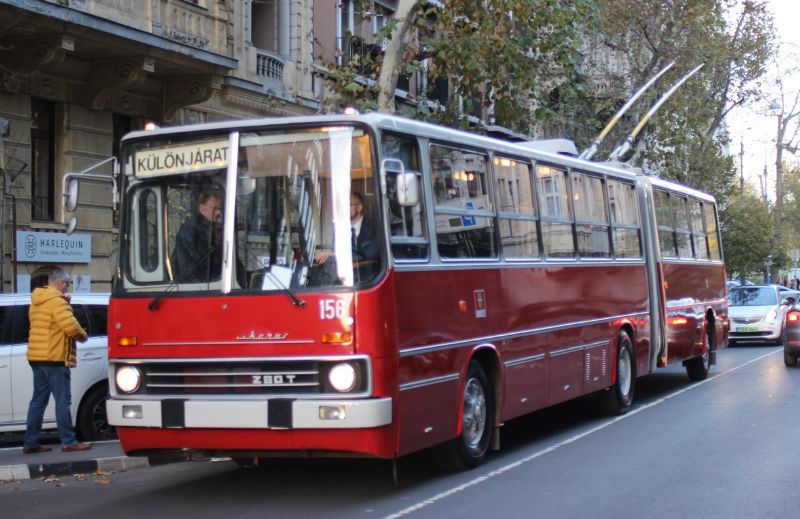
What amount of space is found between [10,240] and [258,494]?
8.74m

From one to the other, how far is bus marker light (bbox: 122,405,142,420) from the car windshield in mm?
22737

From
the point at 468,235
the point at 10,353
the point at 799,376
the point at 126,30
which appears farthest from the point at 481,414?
the point at 799,376

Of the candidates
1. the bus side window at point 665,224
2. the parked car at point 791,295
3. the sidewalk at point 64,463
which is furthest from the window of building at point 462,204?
the parked car at point 791,295

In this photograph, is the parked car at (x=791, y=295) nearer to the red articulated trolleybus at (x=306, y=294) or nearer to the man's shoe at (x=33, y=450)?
the red articulated trolleybus at (x=306, y=294)

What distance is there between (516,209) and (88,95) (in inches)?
361

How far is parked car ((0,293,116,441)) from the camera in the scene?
38.0 ft

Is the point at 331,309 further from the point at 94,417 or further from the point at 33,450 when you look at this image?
the point at 94,417

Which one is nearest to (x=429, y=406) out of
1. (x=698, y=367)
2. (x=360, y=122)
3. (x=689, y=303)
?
(x=360, y=122)

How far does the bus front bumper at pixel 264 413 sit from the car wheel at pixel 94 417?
382 centimetres

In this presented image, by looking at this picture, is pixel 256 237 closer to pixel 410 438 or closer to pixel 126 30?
pixel 410 438

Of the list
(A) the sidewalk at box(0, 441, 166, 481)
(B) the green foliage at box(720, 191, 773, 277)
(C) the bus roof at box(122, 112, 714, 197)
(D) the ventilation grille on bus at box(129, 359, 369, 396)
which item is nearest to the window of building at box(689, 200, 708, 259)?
(C) the bus roof at box(122, 112, 714, 197)

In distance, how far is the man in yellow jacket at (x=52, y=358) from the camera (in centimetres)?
1078

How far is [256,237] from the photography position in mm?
8336

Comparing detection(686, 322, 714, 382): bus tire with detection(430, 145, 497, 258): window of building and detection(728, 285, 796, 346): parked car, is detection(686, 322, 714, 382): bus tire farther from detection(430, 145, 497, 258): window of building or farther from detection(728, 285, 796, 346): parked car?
detection(728, 285, 796, 346): parked car
